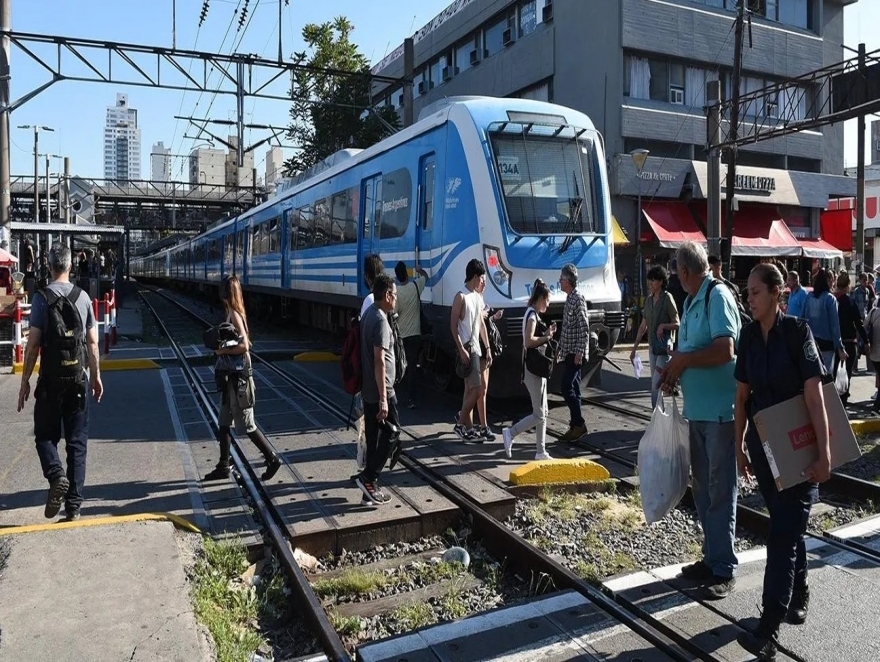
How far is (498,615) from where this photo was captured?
391cm

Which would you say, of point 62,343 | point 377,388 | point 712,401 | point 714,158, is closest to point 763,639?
point 712,401

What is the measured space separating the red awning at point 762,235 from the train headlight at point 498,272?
54.7ft

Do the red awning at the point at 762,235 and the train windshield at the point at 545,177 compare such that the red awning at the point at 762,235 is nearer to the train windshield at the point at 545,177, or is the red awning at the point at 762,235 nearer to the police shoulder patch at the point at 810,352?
the train windshield at the point at 545,177

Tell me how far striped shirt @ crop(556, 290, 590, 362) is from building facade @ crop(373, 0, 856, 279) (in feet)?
44.8

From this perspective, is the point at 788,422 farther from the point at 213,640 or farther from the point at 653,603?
the point at 213,640

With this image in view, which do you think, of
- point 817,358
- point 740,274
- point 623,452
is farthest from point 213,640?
point 740,274

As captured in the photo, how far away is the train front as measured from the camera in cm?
823

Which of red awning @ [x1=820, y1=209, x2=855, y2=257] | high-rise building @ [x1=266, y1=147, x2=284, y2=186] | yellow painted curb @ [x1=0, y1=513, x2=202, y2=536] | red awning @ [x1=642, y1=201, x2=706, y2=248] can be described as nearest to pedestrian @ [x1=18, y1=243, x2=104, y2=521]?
yellow painted curb @ [x1=0, y1=513, x2=202, y2=536]

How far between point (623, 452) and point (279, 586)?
3908mm

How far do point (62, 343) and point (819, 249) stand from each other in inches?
981

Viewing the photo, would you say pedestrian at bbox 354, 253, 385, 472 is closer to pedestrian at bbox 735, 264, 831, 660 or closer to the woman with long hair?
the woman with long hair

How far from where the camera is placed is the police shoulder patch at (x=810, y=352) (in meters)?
3.48

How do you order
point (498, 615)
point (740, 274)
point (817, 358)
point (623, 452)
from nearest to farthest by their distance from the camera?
point (817, 358) < point (498, 615) < point (623, 452) < point (740, 274)

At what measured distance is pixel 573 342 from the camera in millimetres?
7480
